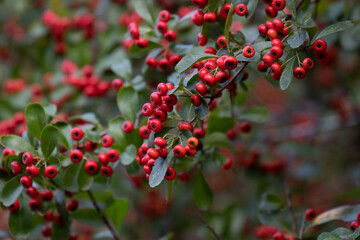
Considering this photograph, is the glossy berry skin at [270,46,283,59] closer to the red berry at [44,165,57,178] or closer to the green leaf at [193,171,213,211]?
the green leaf at [193,171,213,211]

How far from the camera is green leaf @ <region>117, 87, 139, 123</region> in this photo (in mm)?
1700

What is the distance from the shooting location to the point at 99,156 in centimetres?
158

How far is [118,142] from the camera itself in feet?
5.34

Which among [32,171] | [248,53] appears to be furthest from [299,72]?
[32,171]

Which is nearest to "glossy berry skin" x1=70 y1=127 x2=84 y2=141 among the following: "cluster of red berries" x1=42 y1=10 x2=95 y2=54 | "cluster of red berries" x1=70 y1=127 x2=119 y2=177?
"cluster of red berries" x1=70 y1=127 x2=119 y2=177

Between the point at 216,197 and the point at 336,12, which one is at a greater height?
the point at 336,12

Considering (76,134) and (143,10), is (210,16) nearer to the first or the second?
(143,10)

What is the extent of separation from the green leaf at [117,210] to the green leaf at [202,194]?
0.35 m

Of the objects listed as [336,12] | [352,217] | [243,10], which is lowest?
[352,217]

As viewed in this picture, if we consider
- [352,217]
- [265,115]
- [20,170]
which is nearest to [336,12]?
[265,115]

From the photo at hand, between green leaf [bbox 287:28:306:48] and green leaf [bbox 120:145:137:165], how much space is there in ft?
2.22

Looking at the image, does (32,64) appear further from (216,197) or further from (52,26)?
(216,197)

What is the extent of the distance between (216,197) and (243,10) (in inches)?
106

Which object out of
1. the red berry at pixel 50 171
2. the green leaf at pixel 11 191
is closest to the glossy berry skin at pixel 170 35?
the red berry at pixel 50 171
